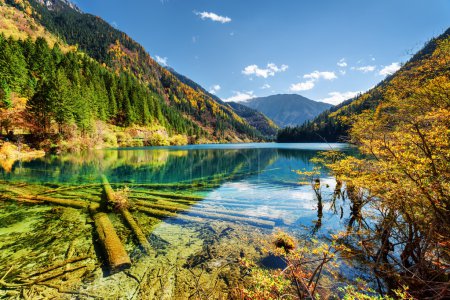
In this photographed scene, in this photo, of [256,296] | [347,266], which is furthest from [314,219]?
[256,296]

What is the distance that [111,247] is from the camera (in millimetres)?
7746

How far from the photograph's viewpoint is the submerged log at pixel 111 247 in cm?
691

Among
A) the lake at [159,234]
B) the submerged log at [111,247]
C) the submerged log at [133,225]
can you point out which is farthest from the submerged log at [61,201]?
the submerged log at [111,247]

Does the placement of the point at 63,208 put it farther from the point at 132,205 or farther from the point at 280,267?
the point at 280,267

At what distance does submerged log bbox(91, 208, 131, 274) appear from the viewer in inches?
272

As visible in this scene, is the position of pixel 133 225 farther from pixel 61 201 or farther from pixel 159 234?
pixel 61 201

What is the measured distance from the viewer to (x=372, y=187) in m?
8.80

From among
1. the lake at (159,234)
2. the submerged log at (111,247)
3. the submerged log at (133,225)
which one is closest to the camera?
the lake at (159,234)

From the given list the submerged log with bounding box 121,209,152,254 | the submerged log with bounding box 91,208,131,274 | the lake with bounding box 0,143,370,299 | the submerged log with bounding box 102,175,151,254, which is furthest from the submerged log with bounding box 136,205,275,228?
the submerged log with bounding box 91,208,131,274

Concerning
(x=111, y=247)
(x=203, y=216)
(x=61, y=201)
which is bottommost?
(x=203, y=216)

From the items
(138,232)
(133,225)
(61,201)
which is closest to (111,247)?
(138,232)

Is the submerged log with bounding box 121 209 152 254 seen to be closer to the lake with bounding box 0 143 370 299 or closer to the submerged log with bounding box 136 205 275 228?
the lake with bounding box 0 143 370 299

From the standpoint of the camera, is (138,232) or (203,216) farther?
(203,216)

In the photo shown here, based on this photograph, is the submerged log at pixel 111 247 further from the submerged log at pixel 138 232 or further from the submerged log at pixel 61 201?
the submerged log at pixel 61 201
